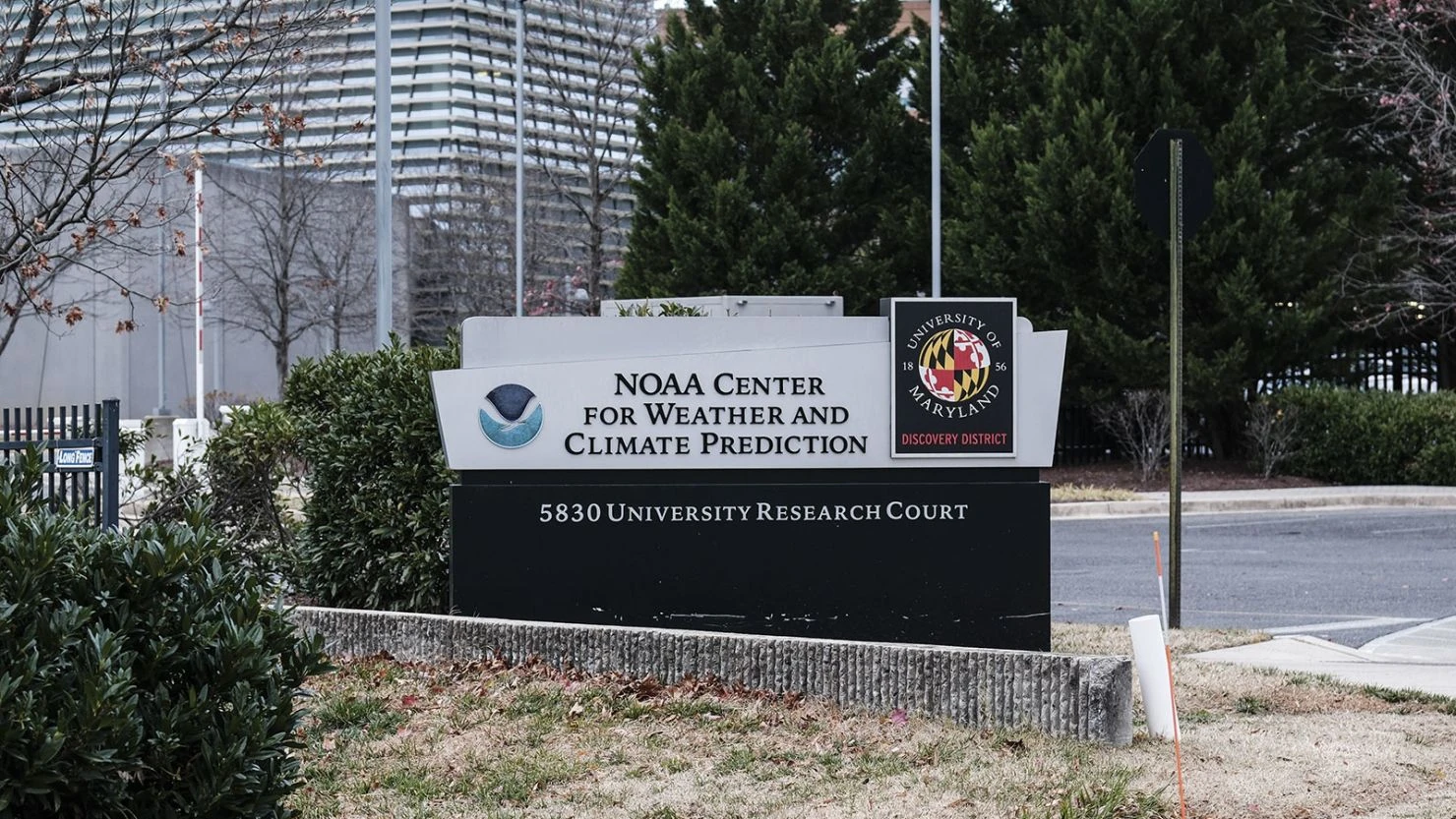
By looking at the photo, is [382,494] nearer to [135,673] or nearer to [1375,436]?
[135,673]

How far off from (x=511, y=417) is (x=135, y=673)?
12.8 ft

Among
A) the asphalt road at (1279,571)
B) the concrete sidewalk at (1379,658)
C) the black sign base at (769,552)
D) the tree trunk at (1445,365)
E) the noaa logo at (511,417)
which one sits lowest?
the asphalt road at (1279,571)

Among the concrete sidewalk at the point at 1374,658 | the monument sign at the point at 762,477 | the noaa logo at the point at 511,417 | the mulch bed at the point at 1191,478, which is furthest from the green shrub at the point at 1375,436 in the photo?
the noaa logo at the point at 511,417

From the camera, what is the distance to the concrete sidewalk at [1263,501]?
2244 cm

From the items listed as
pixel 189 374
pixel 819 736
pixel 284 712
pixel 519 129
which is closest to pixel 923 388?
pixel 819 736

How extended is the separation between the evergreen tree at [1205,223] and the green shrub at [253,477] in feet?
58.5

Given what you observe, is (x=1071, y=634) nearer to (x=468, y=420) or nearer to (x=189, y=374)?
(x=468, y=420)

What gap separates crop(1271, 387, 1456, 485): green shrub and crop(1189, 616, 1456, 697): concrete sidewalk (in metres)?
16.0

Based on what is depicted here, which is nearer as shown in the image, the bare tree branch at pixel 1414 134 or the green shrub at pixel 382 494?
the green shrub at pixel 382 494

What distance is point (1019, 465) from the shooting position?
8070 mm

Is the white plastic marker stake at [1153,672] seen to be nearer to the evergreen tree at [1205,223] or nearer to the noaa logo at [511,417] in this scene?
the noaa logo at [511,417]

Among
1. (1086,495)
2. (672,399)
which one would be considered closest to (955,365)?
(672,399)

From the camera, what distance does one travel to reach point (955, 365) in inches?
319

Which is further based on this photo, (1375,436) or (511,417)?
(1375,436)
